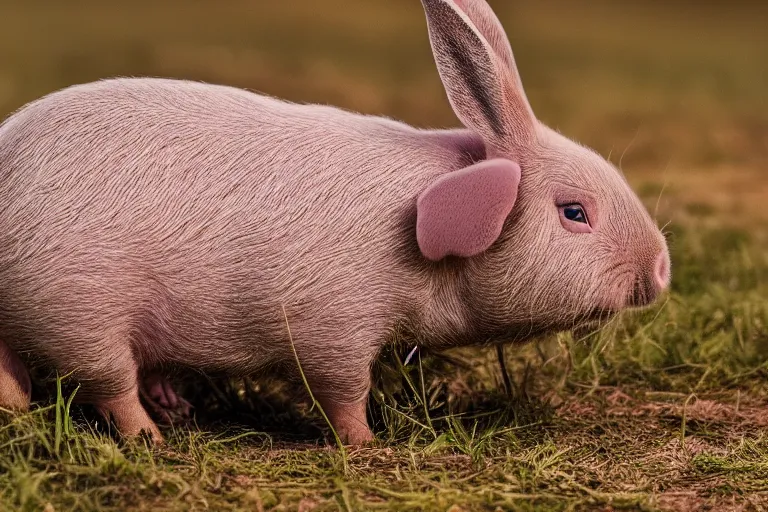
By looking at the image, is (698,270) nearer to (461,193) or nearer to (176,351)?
(461,193)

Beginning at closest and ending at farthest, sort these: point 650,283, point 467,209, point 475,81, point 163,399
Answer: point 467,209
point 475,81
point 650,283
point 163,399

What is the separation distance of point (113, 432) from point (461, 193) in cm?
150

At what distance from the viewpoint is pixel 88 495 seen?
309cm

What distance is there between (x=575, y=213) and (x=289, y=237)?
101 centimetres

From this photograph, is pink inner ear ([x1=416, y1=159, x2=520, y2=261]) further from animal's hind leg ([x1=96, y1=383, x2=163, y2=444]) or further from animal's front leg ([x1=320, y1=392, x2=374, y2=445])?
animal's hind leg ([x1=96, y1=383, x2=163, y2=444])

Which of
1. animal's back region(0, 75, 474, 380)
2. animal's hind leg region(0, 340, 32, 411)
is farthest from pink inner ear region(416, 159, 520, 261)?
animal's hind leg region(0, 340, 32, 411)

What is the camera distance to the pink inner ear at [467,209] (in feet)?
11.7

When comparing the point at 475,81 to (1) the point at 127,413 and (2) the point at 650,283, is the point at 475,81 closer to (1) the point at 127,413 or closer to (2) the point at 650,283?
(2) the point at 650,283

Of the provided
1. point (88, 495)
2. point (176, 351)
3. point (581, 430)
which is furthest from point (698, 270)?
point (88, 495)

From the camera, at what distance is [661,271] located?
3.85m

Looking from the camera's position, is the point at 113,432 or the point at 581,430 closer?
the point at 113,432

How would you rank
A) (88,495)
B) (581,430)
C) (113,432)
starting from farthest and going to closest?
1. (581,430)
2. (113,432)
3. (88,495)

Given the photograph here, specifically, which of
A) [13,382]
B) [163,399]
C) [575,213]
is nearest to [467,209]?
[575,213]

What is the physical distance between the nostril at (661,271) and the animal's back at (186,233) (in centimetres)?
83
